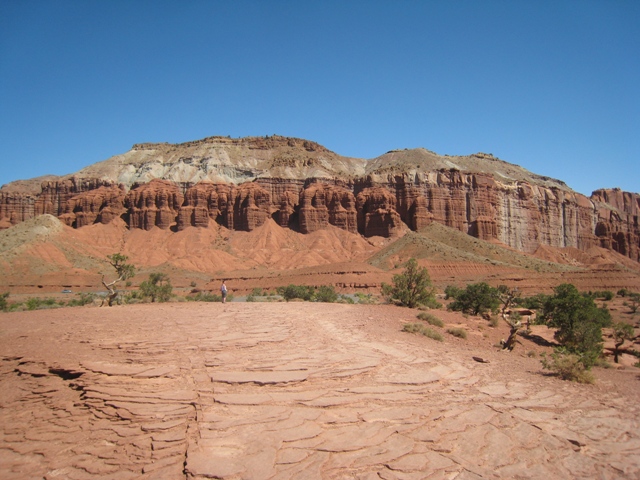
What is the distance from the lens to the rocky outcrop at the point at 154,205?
8519 centimetres

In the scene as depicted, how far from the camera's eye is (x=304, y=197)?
87750mm

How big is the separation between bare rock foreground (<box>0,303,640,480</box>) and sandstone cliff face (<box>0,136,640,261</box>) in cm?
7447

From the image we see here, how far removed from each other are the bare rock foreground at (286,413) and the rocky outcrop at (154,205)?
7832 centimetres

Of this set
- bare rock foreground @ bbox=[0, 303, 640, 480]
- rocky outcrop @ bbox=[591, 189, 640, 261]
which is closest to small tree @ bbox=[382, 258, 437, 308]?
bare rock foreground @ bbox=[0, 303, 640, 480]

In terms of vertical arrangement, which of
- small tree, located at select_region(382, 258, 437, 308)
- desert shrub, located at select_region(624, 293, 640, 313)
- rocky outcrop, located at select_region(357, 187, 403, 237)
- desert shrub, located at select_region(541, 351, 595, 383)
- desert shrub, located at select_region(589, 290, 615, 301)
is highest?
rocky outcrop, located at select_region(357, 187, 403, 237)

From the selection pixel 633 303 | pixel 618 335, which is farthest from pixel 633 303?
pixel 618 335

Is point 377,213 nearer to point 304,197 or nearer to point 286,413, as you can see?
point 304,197

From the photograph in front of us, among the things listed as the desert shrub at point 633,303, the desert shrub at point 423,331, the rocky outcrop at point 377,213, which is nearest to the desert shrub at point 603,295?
the desert shrub at point 633,303

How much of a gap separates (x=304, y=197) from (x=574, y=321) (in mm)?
69868

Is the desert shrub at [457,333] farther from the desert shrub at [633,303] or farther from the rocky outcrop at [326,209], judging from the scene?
the rocky outcrop at [326,209]

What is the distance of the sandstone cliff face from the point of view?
3406 inches

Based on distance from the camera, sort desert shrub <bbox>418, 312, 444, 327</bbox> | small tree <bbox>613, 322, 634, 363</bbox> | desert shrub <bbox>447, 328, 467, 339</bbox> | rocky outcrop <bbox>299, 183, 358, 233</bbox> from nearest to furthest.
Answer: desert shrub <bbox>447, 328, 467, 339</bbox> → desert shrub <bbox>418, 312, 444, 327</bbox> → small tree <bbox>613, 322, 634, 363</bbox> → rocky outcrop <bbox>299, 183, 358, 233</bbox>

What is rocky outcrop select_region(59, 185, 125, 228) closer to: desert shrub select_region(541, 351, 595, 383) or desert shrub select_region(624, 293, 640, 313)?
desert shrub select_region(624, 293, 640, 313)

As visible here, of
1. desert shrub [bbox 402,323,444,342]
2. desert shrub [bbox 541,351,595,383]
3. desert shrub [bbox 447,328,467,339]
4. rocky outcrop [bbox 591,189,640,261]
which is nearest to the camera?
desert shrub [bbox 541,351,595,383]
